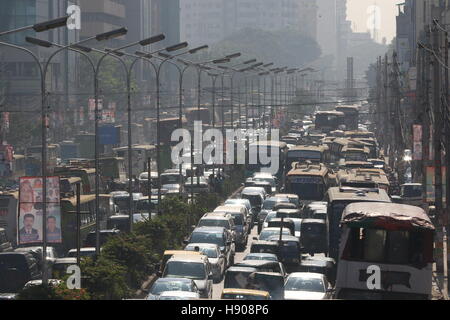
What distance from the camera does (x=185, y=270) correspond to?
30344 mm

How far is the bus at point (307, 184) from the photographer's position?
54375mm

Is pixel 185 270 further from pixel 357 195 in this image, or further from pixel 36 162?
pixel 36 162

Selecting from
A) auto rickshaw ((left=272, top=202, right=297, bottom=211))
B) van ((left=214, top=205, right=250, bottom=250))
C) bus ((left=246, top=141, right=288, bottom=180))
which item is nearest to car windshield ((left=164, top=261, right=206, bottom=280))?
van ((left=214, top=205, right=250, bottom=250))

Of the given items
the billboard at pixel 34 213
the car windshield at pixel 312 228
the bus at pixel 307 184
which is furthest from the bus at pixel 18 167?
the billboard at pixel 34 213

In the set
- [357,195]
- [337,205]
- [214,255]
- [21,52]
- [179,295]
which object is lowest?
[214,255]

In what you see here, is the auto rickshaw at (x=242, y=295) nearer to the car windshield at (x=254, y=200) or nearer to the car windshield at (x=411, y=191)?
the car windshield at (x=254, y=200)

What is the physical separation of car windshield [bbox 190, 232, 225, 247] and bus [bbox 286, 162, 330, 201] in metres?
15.5

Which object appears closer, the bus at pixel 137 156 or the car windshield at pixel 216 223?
the car windshield at pixel 216 223

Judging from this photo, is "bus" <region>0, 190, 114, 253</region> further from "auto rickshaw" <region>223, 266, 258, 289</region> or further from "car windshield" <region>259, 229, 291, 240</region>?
"auto rickshaw" <region>223, 266, 258, 289</region>

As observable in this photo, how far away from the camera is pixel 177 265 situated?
100 feet

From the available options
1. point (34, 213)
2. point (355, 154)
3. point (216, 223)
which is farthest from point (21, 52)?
point (34, 213)

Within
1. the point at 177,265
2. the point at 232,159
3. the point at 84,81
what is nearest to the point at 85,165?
the point at 232,159

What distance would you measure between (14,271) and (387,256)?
48.8ft

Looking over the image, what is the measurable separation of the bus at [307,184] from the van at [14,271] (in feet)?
70.6
